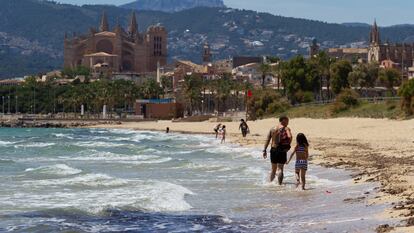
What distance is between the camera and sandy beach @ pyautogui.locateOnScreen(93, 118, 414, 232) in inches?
651

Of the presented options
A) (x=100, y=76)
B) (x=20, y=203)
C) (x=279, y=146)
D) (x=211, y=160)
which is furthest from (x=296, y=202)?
(x=100, y=76)

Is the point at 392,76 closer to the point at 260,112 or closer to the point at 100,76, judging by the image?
the point at 260,112

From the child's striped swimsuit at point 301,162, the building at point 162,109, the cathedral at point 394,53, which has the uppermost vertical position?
the cathedral at point 394,53

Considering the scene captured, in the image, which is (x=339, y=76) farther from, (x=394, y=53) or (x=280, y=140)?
(x=280, y=140)

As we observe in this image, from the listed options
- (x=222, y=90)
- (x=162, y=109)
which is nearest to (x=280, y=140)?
(x=222, y=90)

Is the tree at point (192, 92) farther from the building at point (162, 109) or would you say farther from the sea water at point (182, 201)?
the sea water at point (182, 201)

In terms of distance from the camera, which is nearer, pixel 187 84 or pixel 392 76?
pixel 392 76

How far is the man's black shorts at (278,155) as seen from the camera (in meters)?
21.0

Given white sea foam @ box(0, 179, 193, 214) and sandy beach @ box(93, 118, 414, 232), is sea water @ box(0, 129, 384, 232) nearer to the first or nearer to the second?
white sea foam @ box(0, 179, 193, 214)

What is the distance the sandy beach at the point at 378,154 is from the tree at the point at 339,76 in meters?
23.2

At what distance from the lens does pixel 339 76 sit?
95125 millimetres

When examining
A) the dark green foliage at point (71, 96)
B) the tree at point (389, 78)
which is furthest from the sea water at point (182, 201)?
the dark green foliage at point (71, 96)

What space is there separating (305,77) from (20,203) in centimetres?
8099

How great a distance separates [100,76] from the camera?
189000mm
